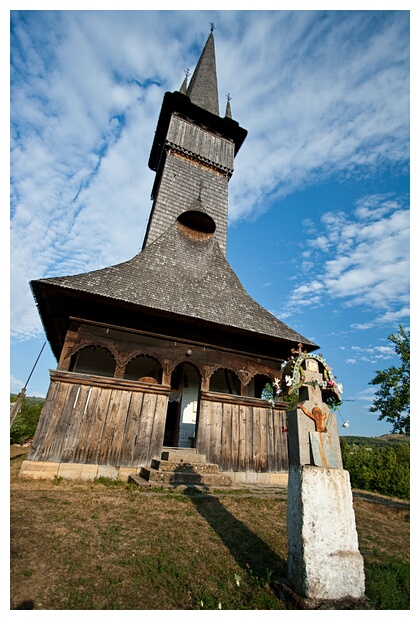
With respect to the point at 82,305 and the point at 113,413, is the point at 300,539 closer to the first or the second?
the point at 113,413

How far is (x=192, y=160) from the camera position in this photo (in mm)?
16469

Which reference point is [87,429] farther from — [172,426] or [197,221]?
[197,221]

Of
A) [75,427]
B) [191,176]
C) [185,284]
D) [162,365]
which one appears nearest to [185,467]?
[162,365]

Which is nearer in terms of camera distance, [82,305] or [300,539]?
[300,539]

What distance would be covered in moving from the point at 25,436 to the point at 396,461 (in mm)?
16909

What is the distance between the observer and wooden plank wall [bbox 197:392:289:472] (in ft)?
30.8

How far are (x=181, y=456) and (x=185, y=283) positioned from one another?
577cm

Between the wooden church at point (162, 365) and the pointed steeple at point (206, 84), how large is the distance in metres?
9.55

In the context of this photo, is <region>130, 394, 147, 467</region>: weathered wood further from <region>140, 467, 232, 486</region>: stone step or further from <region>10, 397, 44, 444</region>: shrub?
<region>10, 397, 44, 444</region>: shrub

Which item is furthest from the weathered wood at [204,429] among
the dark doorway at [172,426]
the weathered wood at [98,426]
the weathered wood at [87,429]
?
the weathered wood at [87,429]

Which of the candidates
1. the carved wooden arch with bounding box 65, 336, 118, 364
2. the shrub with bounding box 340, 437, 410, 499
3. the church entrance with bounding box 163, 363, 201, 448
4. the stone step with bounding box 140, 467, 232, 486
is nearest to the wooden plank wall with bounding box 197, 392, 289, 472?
the stone step with bounding box 140, 467, 232, 486

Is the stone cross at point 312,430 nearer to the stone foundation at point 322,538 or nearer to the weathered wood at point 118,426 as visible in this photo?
the stone foundation at point 322,538

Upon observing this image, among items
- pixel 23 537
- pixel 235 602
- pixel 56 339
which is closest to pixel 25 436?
pixel 56 339

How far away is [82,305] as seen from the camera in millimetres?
8930
